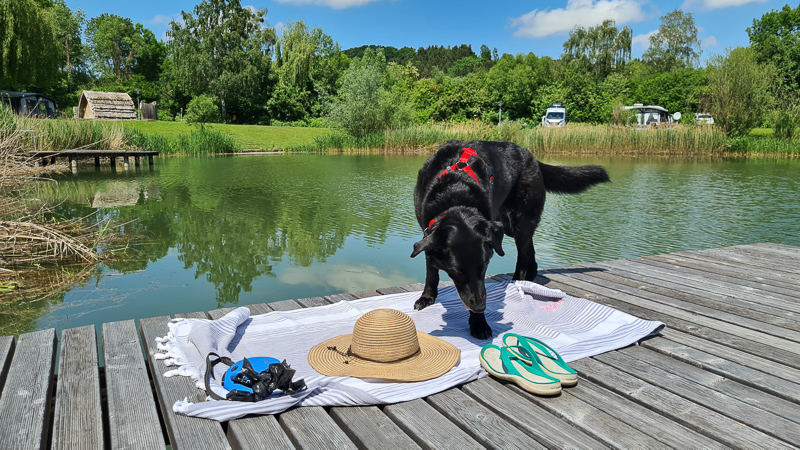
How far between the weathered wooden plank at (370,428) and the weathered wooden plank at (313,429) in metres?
0.04

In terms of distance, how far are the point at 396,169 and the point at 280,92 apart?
28958 mm

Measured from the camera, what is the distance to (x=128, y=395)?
2426 millimetres

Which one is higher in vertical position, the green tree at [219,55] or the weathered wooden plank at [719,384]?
the green tree at [219,55]

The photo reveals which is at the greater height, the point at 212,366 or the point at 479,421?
the point at 212,366

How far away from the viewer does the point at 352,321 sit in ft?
11.5

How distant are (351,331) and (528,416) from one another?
4.58 ft

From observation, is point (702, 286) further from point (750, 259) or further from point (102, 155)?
point (102, 155)

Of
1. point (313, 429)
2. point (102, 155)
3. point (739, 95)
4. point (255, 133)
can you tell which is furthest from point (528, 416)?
point (255, 133)

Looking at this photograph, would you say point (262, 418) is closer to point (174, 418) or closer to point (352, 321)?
point (174, 418)

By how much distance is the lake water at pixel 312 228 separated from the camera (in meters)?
5.52

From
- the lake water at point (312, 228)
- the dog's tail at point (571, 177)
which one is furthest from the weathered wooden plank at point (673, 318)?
the lake water at point (312, 228)

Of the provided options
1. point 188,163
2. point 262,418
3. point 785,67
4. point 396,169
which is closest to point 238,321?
point 262,418

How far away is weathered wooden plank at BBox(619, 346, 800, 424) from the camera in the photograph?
7.61 feet

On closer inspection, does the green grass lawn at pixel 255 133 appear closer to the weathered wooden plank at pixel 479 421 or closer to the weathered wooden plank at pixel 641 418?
the weathered wooden plank at pixel 479 421
